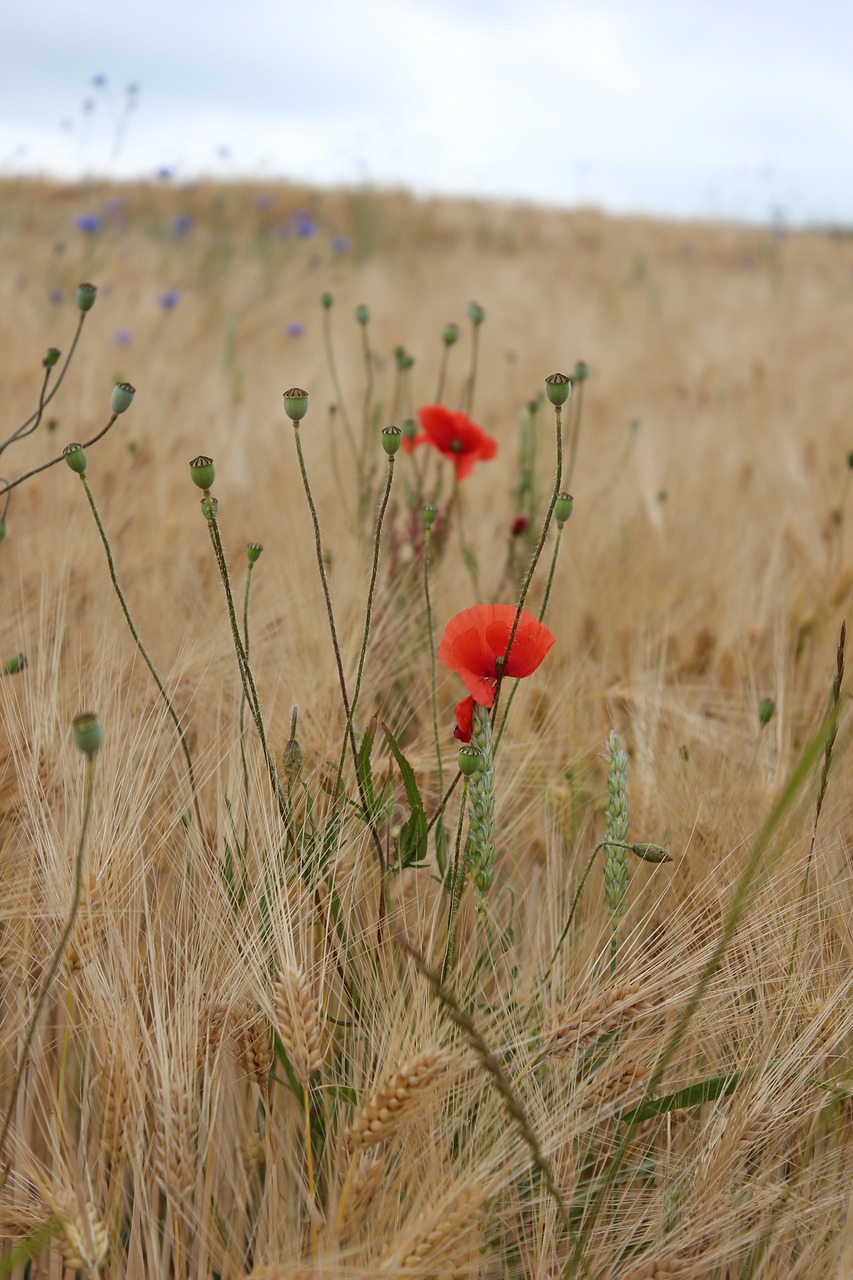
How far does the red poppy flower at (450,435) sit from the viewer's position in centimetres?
119

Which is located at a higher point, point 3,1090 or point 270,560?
point 270,560

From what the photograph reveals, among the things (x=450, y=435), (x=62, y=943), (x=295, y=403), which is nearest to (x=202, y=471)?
(x=295, y=403)

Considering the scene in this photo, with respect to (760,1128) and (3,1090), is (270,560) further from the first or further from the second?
(760,1128)

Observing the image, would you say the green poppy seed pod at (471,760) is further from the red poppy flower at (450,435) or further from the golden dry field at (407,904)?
the red poppy flower at (450,435)

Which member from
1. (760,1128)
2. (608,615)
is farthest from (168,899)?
(608,615)

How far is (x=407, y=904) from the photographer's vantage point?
2.52 feet

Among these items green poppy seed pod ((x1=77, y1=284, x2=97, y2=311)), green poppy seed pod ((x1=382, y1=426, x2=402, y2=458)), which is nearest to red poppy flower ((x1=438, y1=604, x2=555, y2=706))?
green poppy seed pod ((x1=382, y1=426, x2=402, y2=458))

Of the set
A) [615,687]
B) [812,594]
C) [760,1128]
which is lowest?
[760,1128]

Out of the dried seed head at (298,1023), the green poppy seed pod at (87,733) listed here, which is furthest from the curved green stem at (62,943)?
the dried seed head at (298,1023)

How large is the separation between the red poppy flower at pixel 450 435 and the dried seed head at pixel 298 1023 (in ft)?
2.31

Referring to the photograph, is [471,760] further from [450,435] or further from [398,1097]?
[450,435]

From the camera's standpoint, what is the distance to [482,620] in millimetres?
702

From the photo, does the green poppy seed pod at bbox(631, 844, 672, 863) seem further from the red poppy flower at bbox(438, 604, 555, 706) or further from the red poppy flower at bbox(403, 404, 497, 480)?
the red poppy flower at bbox(403, 404, 497, 480)

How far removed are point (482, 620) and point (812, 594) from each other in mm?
1034
